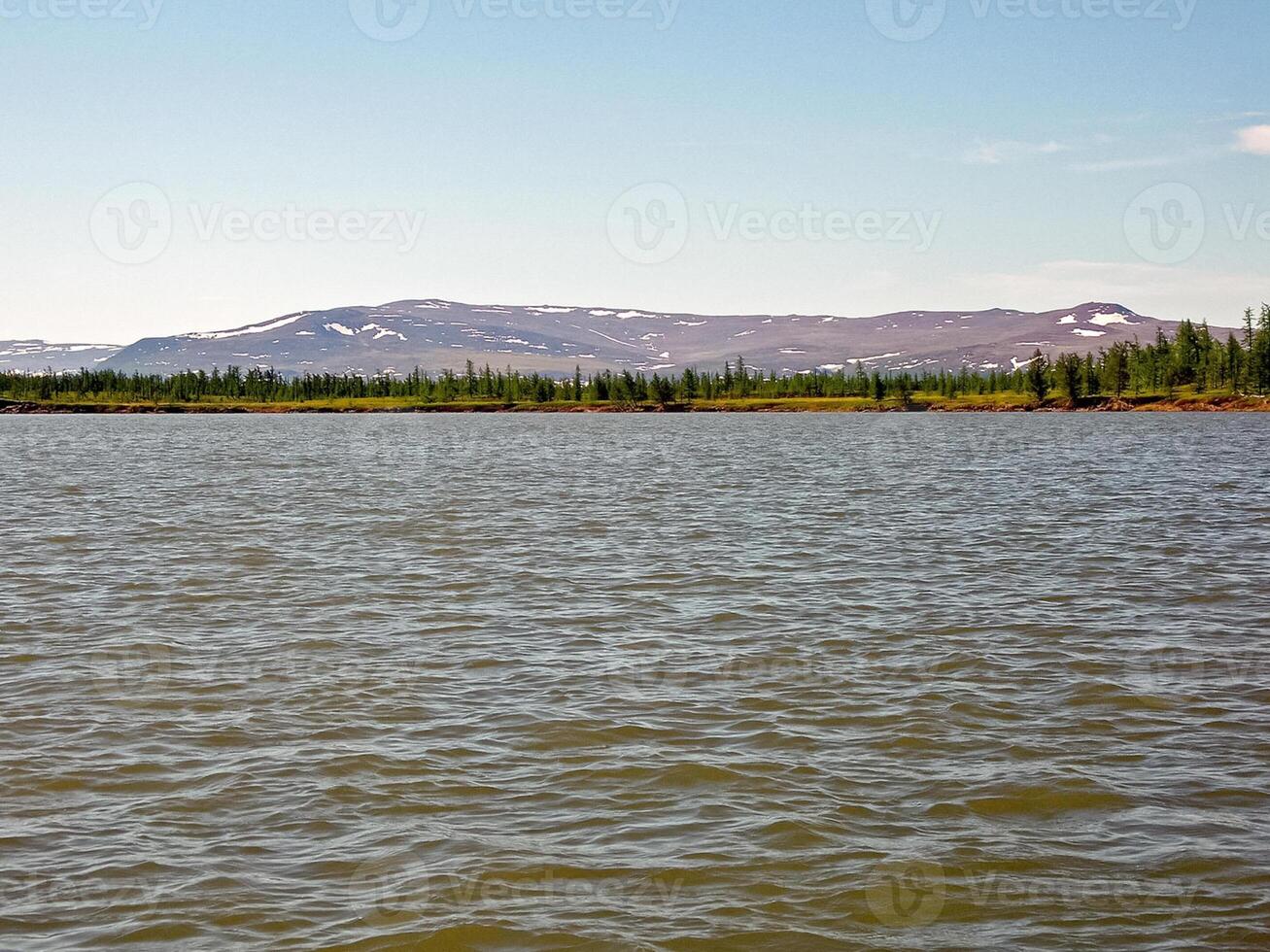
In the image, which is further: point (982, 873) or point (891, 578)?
point (891, 578)

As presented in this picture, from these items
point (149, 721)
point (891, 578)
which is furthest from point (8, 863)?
point (891, 578)

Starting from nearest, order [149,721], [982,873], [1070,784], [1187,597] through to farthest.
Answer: [982,873], [1070,784], [149,721], [1187,597]

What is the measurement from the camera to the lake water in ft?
35.9

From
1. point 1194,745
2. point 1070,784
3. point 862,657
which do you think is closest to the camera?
point 1070,784

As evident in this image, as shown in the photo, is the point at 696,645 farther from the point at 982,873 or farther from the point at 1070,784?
the point at 982,873

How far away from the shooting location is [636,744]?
15898mm

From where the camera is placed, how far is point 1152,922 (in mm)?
10516

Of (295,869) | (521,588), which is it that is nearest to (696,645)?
(521,588)

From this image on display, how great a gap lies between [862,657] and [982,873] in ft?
30.7

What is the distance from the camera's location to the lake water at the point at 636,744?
1095cm

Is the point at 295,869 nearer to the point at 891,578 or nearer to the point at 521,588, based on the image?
the point at 521,588

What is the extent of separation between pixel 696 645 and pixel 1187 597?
494 inches

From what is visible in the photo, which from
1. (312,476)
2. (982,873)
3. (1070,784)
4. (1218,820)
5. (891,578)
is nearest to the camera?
(982,873)

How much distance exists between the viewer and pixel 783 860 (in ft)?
39.3
